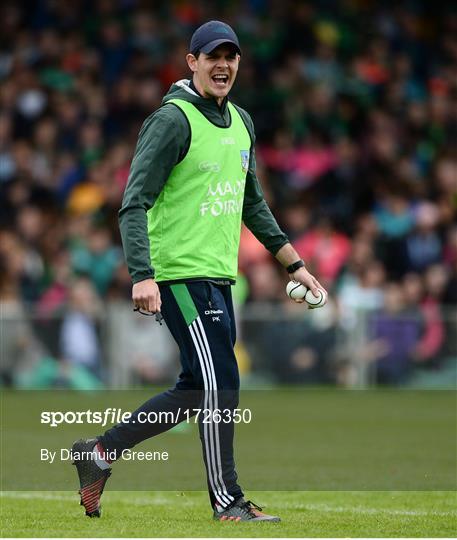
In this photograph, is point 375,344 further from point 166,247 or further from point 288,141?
point 166,247

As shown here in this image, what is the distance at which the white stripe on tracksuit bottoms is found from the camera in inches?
294

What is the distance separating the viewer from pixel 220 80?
24.9ft

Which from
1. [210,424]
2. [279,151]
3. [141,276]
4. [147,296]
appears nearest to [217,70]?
[141,276]

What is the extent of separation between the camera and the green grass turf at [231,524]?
7094mm

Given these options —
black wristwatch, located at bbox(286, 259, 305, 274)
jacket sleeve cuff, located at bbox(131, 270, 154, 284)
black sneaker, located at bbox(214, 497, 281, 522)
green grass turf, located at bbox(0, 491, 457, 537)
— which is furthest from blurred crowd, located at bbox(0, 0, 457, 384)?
jacket sleeve cuff, located at bbox(131, 270, 154, 284)

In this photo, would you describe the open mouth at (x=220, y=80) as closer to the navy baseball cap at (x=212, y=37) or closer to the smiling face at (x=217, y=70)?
the smiling face at (x=217, y=70)

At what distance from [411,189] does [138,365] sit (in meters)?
4.75

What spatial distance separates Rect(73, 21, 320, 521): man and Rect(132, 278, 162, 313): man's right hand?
36 centimetres

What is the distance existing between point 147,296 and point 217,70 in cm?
129

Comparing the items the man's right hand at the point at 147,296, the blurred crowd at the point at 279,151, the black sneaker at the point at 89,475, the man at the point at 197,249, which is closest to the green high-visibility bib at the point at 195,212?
the man at the point at 197,249

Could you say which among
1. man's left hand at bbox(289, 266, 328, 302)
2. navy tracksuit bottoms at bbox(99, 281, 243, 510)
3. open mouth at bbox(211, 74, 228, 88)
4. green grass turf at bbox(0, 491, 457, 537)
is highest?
open mouth at bbox(211, 74, 228, 88)

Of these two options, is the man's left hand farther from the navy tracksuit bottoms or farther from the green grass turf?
the green grass turf

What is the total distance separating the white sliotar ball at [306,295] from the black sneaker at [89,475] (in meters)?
1.35

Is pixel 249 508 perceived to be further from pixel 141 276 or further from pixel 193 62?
pixel 193 62
